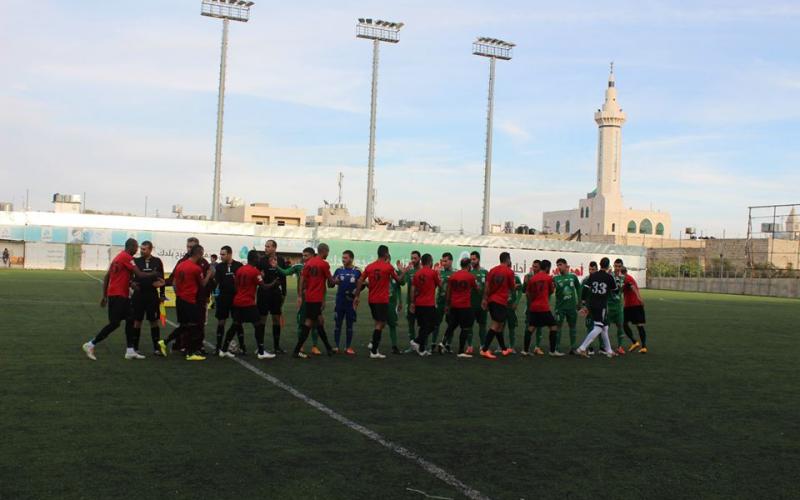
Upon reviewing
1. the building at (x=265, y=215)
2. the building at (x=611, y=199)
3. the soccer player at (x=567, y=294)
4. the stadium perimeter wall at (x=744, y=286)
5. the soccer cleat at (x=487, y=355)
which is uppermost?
the building at (x=611, y=199)

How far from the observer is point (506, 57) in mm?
60250

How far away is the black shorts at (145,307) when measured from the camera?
12.0 meters

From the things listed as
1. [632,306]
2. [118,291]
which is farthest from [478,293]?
[118,291]

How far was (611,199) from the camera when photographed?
457ft

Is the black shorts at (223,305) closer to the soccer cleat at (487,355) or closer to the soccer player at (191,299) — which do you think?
the soccer player at (191,299)

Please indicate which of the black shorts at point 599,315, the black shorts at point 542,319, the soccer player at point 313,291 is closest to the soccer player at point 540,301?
the black shorts at point 542,319

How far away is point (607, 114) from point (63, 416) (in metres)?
142

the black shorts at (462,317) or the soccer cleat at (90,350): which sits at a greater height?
the black shorts at (462,317)

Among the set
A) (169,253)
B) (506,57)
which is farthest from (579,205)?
(169,253)

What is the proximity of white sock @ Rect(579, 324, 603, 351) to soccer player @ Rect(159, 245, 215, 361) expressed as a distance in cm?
660

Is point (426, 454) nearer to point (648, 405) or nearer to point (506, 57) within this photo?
point (648, 405)

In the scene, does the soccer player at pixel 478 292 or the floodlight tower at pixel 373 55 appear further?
the floodlight tower at pixel 373 55

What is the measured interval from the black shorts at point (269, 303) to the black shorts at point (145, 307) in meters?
1.72

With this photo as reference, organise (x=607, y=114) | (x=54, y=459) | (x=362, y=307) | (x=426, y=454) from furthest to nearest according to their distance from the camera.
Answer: (x=607, y=114) → (x=362, y=307) → (x=426, y=454) → (x=54, y=459)
